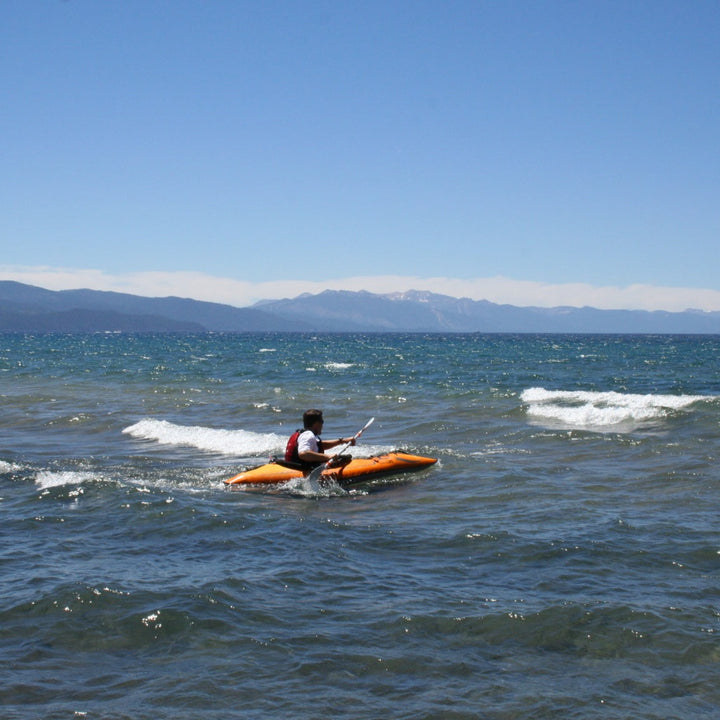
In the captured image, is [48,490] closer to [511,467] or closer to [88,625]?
[88,625]

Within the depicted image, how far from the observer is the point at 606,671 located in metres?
5.14

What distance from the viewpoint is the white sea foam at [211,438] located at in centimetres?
1512

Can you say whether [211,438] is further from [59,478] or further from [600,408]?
[600,408]

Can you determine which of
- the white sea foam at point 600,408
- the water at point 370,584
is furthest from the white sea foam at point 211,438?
the white sea foam at point 600,408

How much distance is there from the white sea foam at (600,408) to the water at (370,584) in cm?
306

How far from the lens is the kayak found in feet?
37.1

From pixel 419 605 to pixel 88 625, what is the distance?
8.59 ft

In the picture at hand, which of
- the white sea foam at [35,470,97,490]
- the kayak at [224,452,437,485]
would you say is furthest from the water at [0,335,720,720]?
the kayak at [224,452,437,485]

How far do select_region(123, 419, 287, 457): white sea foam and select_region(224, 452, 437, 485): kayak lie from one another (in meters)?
3.07

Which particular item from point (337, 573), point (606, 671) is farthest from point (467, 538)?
point (606, 671)

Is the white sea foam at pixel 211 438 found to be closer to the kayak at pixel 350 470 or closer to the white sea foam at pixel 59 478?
the kayak at pixel 350 470

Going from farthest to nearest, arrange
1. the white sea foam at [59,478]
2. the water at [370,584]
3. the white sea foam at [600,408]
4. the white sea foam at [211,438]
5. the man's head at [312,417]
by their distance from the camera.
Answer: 1. the white sea foam at [600,408]
2. the white sea foam at [211,438]
3. the man's head at [312,417]
4. the white sea foam at [59,478]
5. the water at [370,584]

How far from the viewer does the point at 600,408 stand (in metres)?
20.4

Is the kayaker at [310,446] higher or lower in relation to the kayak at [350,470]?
higher
